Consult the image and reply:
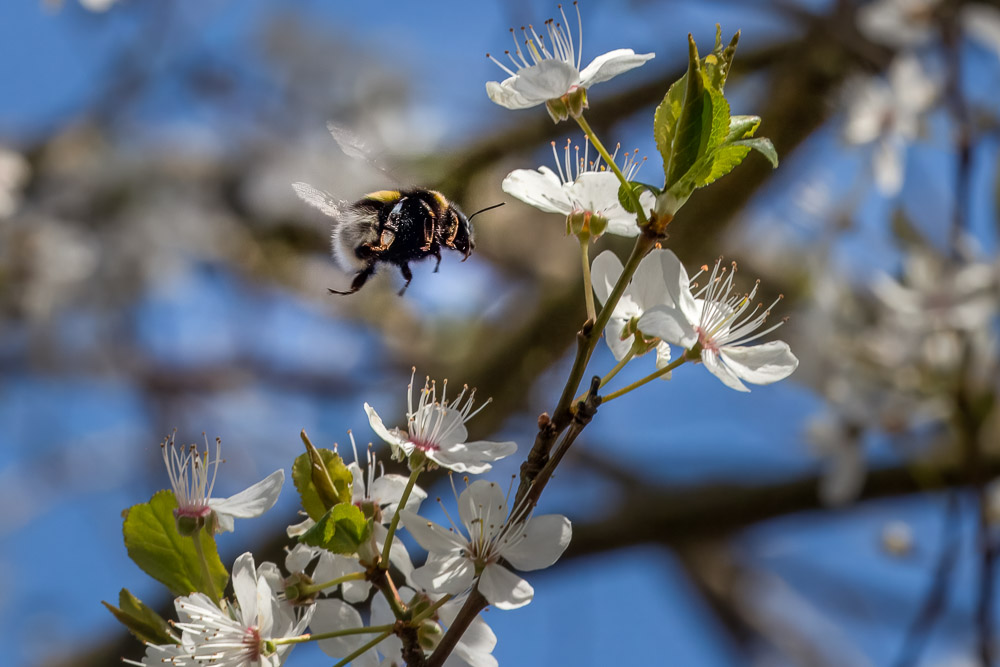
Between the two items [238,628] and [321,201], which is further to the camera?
[321,201]

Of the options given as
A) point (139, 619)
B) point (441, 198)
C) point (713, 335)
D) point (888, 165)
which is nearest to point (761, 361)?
point (713, 335)

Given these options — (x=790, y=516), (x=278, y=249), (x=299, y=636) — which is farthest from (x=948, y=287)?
(x=278, y=249)

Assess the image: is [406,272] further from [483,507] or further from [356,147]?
[483,507]

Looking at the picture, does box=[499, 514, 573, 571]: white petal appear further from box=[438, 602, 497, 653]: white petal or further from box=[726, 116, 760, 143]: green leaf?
box=[726, 116, 760, 143]: green leaf

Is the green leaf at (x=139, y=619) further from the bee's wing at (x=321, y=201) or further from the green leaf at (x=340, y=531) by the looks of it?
the bee's wing at (x=321, y=201)

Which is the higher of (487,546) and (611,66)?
(611,66)
